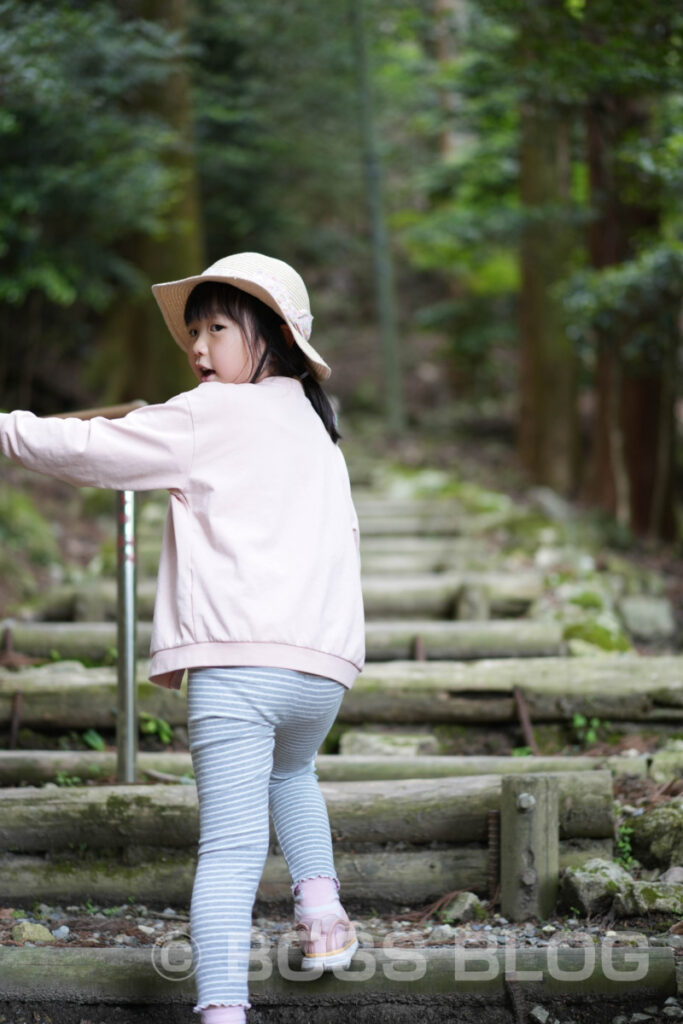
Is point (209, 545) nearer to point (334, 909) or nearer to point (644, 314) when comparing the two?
point (334, 909)

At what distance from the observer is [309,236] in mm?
16547

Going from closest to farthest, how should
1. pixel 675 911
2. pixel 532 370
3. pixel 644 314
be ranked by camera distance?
1. pixel 675 911
2. pixel 644 314
3. pixel 532 370

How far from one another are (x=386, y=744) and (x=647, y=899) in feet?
4.28

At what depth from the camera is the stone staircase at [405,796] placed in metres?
2.24

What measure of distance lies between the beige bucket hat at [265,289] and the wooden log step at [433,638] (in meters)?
2.37

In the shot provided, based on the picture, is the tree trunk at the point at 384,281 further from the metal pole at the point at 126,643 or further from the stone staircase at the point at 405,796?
the metal pole at the point at 126,643

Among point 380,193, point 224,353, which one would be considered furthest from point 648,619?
point 380,193

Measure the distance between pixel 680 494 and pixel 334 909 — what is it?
9693 mm

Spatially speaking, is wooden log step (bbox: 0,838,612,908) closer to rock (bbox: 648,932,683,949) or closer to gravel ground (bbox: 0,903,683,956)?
gravel ground (bbox: 0,903,683,956)

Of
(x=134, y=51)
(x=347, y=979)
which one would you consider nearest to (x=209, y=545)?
(x=347, y=979)

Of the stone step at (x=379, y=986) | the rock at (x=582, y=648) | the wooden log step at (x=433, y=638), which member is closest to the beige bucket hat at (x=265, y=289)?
the stone step at (x=379, y=986)

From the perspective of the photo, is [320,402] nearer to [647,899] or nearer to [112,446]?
[112,446]

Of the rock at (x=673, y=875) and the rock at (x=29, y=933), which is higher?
the rock at (x=673, y=875)

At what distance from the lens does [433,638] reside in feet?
15.1
